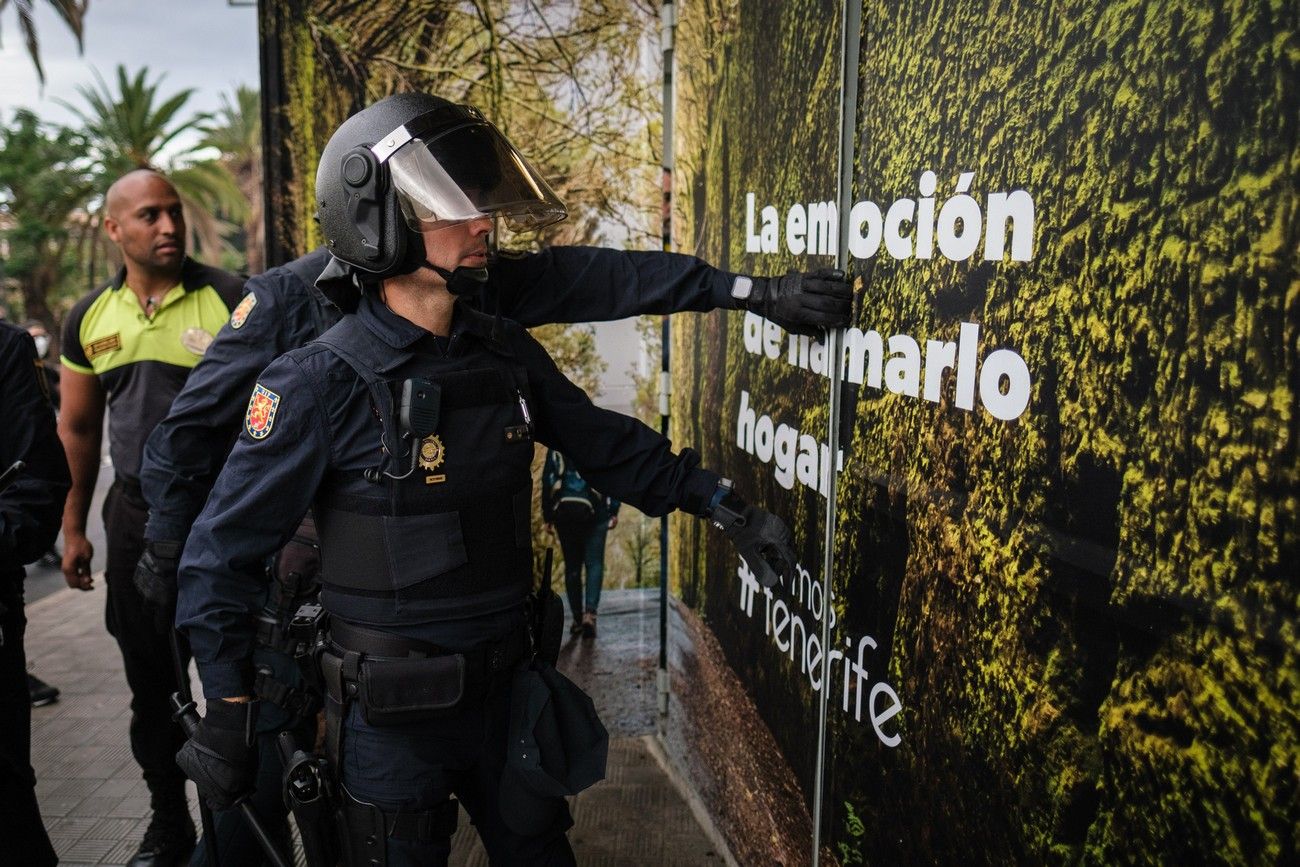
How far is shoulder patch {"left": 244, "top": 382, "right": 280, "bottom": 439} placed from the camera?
2068 millimetres

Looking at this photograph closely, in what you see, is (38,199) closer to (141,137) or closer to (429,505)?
(141,137)

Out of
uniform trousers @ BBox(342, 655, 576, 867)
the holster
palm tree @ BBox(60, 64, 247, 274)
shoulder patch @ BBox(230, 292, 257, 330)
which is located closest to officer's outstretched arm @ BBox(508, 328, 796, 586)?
uniform trousers @ BBox(342, 655, 576, 867)

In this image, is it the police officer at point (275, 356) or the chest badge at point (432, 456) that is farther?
the police officer at point (275, 356)

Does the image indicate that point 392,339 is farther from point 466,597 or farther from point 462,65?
point 462,65

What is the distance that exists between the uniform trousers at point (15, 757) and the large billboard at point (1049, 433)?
1.92 metres

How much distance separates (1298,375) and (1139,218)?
31cm

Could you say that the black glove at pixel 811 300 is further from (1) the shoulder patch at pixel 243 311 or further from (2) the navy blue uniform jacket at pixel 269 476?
(1) the shoulder patch at pixel 243 311

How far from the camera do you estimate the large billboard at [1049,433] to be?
1.17m

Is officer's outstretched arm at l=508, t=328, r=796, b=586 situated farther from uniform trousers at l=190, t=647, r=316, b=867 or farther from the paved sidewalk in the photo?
the paved sidewalk

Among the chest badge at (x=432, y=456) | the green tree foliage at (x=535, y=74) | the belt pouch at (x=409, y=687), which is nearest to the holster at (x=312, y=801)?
the belt pouch at (x=409, y=687)

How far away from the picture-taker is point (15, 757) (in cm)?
264

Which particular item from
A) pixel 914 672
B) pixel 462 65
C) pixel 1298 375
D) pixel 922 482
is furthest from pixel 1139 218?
pixel 462 65

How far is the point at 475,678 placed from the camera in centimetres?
218

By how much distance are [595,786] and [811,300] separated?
2.43 m
